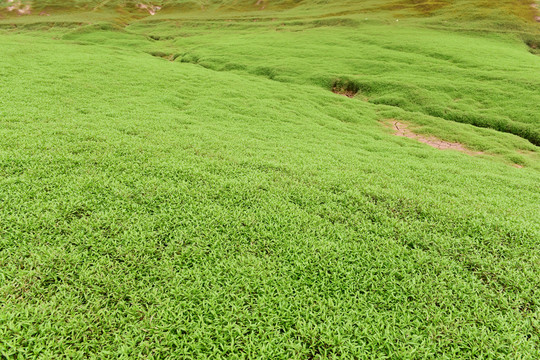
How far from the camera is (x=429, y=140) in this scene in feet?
56.4

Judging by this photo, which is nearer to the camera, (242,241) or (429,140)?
(242,241)

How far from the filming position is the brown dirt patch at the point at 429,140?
16.0 m

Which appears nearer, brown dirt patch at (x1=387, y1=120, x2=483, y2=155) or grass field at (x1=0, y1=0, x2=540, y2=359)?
grass field at (x1=0, y1=0, x2=540, y2=359)

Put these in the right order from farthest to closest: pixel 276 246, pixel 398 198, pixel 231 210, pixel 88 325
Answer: pixel 398 198 < pixel 231 210 < pixel 276 246 < pixel 88 325

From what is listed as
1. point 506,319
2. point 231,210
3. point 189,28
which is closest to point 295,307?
point 231,210

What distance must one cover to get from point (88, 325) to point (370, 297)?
4.33 m

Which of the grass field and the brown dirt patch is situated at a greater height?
the grass field

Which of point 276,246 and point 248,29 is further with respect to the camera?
point 248,29

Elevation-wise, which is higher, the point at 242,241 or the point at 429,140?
the point at 242,241

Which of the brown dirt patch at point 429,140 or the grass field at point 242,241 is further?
the brown dirt patch at point 429,140

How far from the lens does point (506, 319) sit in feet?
12.3

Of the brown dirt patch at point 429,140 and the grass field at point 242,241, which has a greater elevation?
the grass field at point 242,241

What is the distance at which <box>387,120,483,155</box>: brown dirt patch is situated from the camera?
1605 cm

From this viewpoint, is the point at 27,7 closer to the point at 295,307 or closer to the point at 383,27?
the point at 383,27
